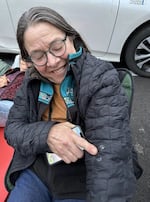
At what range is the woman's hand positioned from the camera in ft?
4.65

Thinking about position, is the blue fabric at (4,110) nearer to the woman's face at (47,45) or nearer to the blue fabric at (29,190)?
the blue fabric at (29,190)

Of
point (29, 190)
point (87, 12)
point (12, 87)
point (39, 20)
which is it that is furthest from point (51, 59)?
point (87, 12)

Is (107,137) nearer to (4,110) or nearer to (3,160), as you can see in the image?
(3,160)

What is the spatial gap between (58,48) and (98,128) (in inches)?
15.4

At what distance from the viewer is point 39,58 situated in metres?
1.54

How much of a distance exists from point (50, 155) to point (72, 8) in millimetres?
2366

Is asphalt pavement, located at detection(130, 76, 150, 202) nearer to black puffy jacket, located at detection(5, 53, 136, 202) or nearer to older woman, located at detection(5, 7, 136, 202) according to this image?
older woman, located at detection(5, 7, 136, 202)

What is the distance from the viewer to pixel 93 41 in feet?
12.7

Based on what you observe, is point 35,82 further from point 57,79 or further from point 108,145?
point 108,145

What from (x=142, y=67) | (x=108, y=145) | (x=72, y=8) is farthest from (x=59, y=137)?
(x=142, y=67)

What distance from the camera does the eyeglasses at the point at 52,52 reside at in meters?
1.53

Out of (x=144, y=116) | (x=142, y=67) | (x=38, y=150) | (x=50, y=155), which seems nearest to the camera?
(x=38, y=150)

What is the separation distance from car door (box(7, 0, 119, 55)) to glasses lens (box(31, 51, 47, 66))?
212 cm

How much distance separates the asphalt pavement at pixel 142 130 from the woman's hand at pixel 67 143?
1170mm
